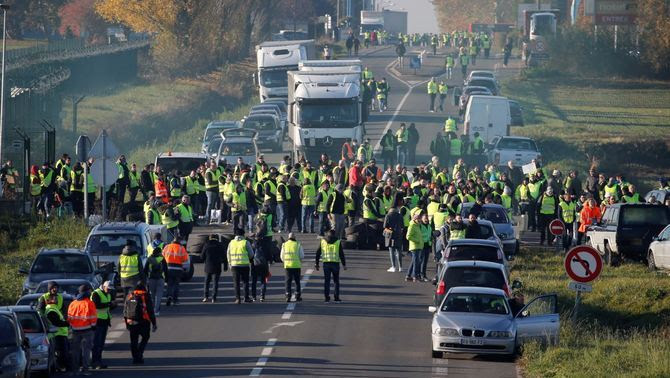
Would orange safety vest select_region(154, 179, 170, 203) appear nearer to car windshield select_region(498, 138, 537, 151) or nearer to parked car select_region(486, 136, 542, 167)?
parked car select_region(486, 136, 542, 167)

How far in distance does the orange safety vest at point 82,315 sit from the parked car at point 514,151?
32684 millimetres

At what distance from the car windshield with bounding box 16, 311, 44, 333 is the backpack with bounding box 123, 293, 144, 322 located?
5.00 feet

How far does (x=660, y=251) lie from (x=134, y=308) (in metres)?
14.6

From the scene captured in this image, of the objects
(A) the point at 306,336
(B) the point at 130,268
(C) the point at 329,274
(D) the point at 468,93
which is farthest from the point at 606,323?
(D) the point at 468,93

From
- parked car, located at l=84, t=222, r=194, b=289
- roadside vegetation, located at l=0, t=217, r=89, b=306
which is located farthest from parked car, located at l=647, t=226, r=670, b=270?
roadside vegetation, located at l=0, t=217, r=89, b=306

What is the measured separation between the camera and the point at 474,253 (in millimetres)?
28438

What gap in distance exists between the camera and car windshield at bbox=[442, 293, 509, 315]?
2314 centimetres

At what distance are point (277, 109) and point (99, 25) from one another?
76023 mm

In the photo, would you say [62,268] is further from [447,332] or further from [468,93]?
[468,93]

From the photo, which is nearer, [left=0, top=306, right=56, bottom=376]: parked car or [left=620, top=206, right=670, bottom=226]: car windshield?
[left=0, top=306, right=56, bottom=376]: parked car

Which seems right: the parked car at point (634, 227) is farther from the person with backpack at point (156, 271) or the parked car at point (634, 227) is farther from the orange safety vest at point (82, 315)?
the orange safety vest at point (82, 315)

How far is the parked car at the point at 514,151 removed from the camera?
53250mm

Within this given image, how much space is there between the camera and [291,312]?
26.8 meters

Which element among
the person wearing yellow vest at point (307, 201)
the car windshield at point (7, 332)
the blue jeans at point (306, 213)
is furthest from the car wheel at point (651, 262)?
the car windshield at point (7, 332)
